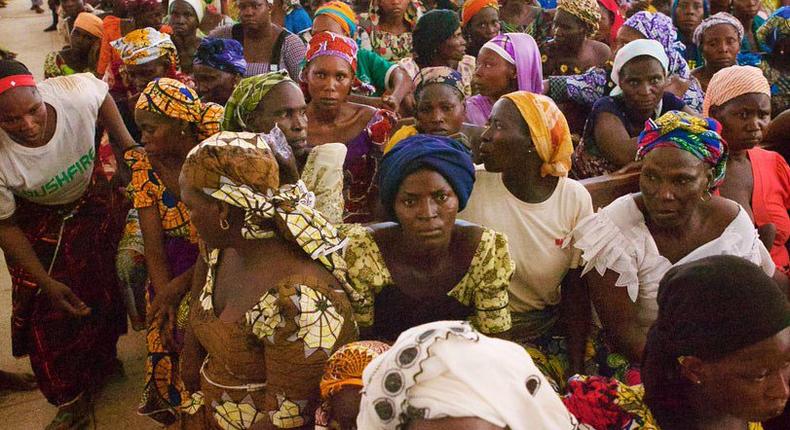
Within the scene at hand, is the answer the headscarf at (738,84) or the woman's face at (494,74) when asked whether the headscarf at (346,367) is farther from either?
the woman's face at (494,74)

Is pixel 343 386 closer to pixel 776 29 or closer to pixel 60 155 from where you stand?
pixel 60 155

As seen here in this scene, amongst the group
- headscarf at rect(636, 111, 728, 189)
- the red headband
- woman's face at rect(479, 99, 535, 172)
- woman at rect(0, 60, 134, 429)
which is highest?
headscarf at rect(636, 111, 728, 189)

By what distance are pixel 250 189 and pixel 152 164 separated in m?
1.23

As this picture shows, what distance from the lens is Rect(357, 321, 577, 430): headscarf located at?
135 cm

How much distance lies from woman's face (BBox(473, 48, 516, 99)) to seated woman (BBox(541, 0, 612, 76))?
0.88 m

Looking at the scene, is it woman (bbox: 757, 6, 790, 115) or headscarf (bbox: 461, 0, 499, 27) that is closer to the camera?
woman (bbox: 757, 6, 790, 115)

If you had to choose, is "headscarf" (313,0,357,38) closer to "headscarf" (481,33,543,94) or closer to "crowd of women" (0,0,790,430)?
"crowd of women" (0,0,790,430)

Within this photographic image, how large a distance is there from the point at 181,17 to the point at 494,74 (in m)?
2.62

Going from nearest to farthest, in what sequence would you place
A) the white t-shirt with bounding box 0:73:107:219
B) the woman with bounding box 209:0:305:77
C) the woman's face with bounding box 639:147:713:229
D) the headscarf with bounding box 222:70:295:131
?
the woman's face with bounding box 639:147:713:229 → the headscarf with bounding box 222:70:295:131 → the white t-shirt with bounding box 0:73:107:219 → the woman with bounding box 209:0:305:77

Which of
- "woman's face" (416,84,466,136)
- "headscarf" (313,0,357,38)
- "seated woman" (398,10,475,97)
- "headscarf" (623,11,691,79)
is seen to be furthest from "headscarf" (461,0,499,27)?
"woman's face" (416,84,466,136)

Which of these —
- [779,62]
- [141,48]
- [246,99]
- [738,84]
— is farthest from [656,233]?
[141,48]

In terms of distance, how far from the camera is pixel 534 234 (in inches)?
113

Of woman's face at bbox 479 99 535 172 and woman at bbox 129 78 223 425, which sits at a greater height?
woman's face at bbox 479 99 535 172

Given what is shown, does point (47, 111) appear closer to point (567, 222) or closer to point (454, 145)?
point (454, 145)
